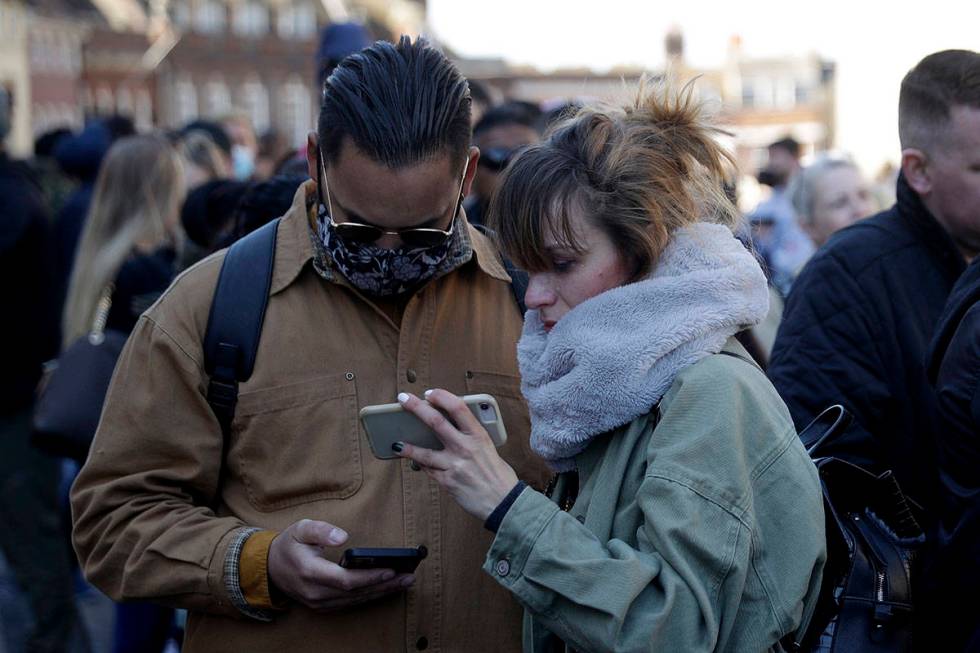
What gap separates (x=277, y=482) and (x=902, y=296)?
1770 mm

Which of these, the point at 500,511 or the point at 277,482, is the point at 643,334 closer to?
the point at 500,511

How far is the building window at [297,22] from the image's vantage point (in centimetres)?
5459

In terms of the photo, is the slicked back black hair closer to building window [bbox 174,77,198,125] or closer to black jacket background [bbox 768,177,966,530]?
black jacket background [bbox 768,177,966,530]

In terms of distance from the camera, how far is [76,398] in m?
3.95

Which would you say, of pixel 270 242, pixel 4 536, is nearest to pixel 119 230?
pixel 4 536

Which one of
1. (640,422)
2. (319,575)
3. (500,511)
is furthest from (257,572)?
(640,422)

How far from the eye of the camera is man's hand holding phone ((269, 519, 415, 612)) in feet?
7.11

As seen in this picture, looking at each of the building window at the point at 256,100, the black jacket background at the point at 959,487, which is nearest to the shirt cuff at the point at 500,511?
the black jacket background at the point at 959,487

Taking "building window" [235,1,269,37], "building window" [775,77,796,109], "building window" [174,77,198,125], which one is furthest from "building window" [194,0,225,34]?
"building window" [775,77,796,109]

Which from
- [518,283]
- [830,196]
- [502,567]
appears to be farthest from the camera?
[830,196]

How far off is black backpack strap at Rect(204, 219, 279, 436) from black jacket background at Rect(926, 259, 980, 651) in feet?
4.65

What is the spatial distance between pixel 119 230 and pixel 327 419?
2836 mm

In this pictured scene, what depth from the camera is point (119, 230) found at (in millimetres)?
4887

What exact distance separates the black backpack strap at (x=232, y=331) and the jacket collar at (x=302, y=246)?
33 mm
